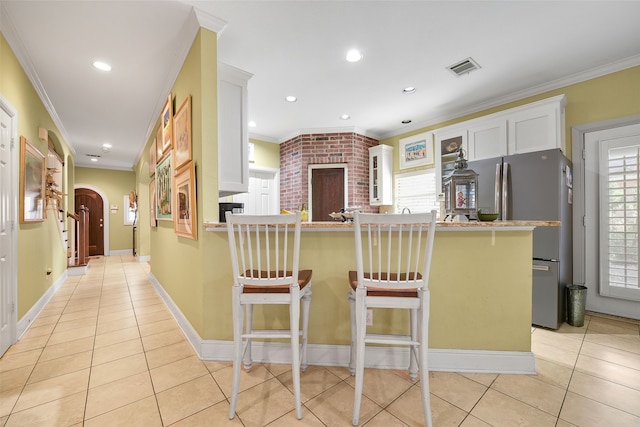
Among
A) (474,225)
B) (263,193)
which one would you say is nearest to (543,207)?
(474,225)

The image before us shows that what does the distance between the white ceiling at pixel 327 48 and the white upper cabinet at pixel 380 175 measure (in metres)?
1.04

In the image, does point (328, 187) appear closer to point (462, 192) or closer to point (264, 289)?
point (462, 192)

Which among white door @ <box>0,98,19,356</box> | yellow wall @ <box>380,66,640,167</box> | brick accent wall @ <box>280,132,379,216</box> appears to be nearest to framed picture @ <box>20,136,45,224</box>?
white door @ <box>0,98,19,356</box>

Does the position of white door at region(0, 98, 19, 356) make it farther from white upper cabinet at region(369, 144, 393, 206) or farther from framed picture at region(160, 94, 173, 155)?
white upper cabinet at region(369, 144, 393, 206)

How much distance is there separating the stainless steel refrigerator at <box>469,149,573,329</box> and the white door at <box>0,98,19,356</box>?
4414 mm

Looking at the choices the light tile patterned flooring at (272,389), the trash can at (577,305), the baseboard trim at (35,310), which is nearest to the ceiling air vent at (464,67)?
the trash can at (577,305)

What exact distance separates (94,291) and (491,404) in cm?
484

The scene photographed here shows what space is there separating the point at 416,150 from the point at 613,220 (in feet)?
8.35

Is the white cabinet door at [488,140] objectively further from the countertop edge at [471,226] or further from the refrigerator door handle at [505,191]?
the countertop edge at [471,226]


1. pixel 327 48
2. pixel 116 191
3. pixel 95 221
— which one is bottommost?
pixel 95 221

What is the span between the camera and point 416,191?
467 cm

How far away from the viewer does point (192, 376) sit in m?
1.82

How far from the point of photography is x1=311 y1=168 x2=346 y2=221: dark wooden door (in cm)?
488

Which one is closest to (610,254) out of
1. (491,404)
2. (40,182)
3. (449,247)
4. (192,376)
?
(449,247)
